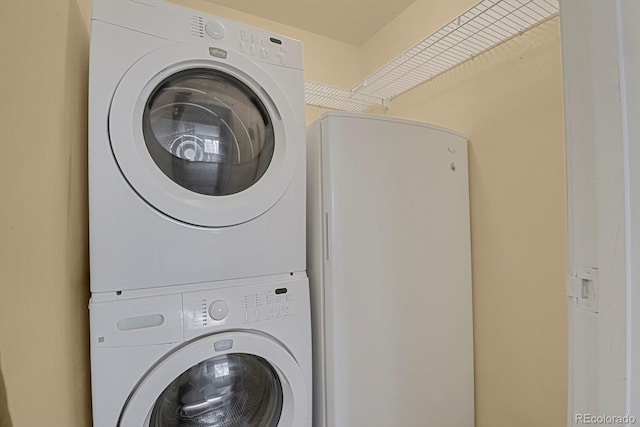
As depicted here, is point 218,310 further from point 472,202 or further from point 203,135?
point 472,202

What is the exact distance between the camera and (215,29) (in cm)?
89

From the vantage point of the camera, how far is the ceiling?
1.60m

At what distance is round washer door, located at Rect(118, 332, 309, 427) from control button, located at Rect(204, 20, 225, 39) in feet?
2.92

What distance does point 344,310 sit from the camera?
0.96m

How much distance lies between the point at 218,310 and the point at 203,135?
21.0 inches

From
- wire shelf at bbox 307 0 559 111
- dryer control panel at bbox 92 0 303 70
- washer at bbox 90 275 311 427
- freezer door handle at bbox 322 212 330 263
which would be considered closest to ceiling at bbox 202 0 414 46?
wire shelf at bbox 307 0 559 111

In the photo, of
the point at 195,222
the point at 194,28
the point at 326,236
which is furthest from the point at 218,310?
the point at 194,28

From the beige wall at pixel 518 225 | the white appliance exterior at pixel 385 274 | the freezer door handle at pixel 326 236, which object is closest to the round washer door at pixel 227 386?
the white appliance exterior at pixel 385 274

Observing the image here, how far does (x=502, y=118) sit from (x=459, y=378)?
1062 mm

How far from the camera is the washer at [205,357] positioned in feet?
2.40

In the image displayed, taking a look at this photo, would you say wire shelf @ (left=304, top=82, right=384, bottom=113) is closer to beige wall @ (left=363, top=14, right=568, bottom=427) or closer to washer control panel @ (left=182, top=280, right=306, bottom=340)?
beige wall @ (left=363, top=14, right=568, bottom=427)

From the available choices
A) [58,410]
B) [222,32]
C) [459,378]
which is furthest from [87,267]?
[459,378]

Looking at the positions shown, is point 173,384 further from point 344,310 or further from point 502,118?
point 502,118

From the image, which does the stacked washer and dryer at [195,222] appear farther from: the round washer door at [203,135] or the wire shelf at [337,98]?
the wire shelf at [337,98]
